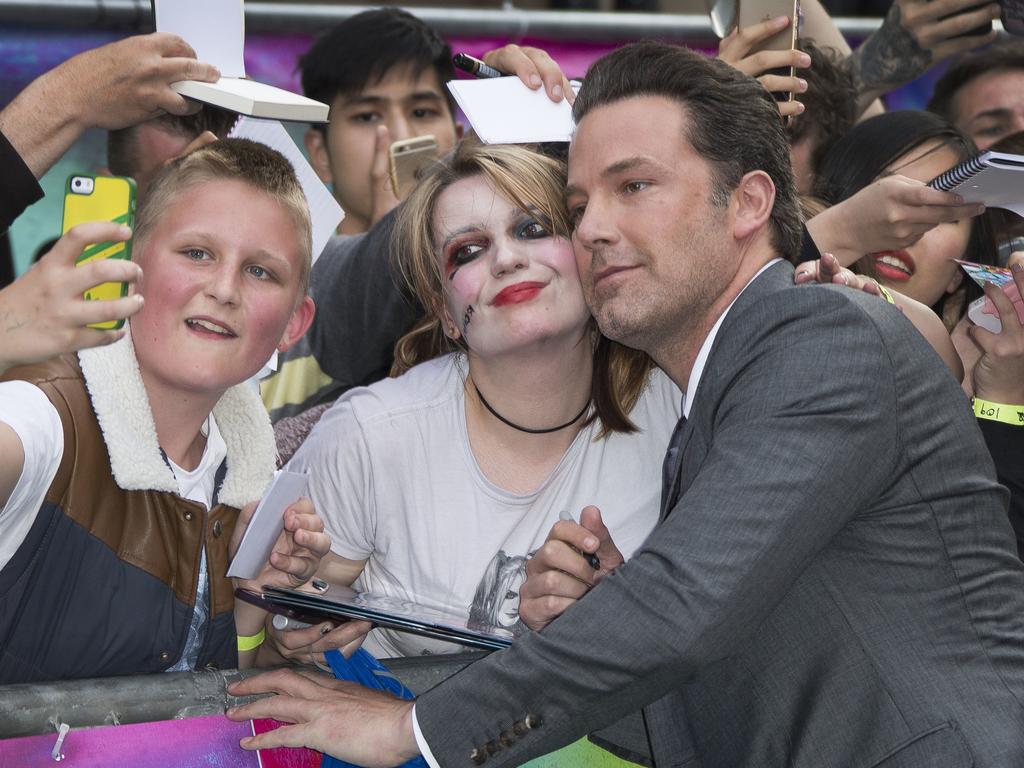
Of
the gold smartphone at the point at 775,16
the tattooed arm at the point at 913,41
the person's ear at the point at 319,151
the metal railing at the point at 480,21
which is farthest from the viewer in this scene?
the person's ear at the point at 319,151

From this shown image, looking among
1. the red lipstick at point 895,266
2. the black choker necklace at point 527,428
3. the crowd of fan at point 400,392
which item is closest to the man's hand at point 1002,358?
the crowd of fan at point 400,392

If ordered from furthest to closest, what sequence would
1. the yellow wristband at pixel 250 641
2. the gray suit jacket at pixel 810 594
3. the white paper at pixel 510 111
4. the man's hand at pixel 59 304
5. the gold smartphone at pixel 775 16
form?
the gold smartphone at pixel 775 16 → the white paper at pixel 510 111 → the yellow wristband at pixel 250 641 → the gray suit jacket at pixel 810 594 → the man's hand at pixel 59 304

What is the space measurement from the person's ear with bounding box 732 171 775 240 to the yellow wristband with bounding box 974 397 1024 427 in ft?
2.29

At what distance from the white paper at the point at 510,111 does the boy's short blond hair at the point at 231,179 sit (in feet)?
1.35

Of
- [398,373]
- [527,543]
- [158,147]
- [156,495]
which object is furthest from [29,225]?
[527,543]

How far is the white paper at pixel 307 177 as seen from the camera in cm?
295

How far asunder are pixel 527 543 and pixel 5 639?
100cm

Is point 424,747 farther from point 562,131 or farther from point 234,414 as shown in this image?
point 562,131

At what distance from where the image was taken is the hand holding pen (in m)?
2.88

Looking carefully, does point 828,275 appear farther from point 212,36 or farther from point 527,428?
point 212,36

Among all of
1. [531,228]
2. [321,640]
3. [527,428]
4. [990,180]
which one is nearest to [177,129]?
[531,228]

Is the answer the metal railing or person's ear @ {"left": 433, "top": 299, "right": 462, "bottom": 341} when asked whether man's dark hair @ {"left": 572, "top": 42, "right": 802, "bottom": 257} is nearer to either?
person's ear @ {"left": 433, "top": 299, "right": 462, "bottom": 341}

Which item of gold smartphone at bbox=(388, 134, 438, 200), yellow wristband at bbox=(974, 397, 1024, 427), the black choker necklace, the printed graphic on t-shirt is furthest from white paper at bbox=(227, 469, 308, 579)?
gold smartphone at bbox=(388, 134, 438, 200)

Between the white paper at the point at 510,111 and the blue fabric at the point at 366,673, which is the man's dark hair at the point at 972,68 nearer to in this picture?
the white paper at the point at 510,111
